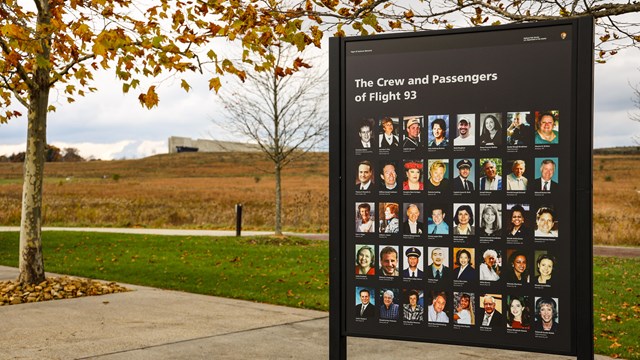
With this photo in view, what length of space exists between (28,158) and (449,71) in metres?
8.00

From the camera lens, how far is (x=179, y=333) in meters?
7.81

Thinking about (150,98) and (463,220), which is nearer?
(463,220)

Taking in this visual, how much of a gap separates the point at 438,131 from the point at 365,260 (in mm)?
1055

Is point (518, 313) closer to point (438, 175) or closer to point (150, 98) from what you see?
point (438, 175)

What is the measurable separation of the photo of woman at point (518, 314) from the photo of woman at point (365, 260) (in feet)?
3.19

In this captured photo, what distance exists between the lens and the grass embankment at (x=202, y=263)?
37.6 ft

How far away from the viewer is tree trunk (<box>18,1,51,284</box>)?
425 inches

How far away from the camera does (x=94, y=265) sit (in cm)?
1464

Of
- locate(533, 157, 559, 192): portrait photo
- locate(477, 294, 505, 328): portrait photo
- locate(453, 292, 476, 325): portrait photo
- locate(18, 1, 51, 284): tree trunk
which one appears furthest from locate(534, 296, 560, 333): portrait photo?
A: locate(18, 1, 51, 284): tree trunk

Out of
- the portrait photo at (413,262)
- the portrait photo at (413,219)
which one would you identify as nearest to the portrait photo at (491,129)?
the portrait photo at (413,219)

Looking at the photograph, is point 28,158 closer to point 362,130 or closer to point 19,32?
point 19,32

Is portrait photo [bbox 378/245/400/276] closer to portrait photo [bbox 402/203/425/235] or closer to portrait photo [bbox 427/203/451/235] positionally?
portrait photo [bbox 402/203/425/235]

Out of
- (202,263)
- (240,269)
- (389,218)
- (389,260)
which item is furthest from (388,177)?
(202,263)

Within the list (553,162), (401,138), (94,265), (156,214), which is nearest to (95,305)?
(94,265)
